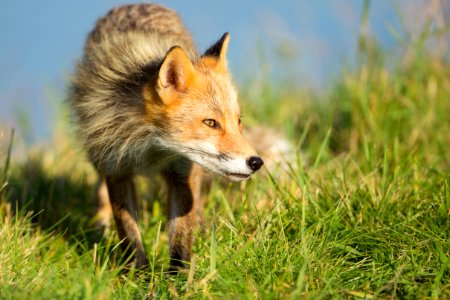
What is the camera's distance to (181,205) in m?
4.24

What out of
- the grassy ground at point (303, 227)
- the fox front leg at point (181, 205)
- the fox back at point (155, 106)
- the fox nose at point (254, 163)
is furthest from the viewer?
the fox front leg at point (181, 205)

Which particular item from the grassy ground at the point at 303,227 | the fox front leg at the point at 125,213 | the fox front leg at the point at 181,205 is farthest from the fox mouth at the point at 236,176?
the fox front leg at the point at 125,213

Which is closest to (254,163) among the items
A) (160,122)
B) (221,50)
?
(160,122)

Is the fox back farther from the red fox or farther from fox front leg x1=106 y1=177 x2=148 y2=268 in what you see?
fox front leg x1=106 y1=177 x2=148 y2=268

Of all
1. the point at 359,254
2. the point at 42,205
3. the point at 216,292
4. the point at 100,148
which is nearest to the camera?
the point at 216,292

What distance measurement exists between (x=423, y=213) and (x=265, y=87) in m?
3.46

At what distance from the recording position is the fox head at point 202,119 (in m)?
3.60

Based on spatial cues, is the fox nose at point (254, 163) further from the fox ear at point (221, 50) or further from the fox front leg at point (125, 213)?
the fox front leg at point (125, 213)

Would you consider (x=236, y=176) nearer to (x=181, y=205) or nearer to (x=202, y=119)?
(x=202, y=119)

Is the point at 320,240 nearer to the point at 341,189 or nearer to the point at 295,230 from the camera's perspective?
the point at 295,230

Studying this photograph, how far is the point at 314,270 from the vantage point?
10.5 ft

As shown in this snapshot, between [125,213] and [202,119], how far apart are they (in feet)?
3.19

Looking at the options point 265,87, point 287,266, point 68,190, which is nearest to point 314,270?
point 287,266

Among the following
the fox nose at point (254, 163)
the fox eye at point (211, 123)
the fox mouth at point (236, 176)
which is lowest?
the fox mouth at point (236, 176)
